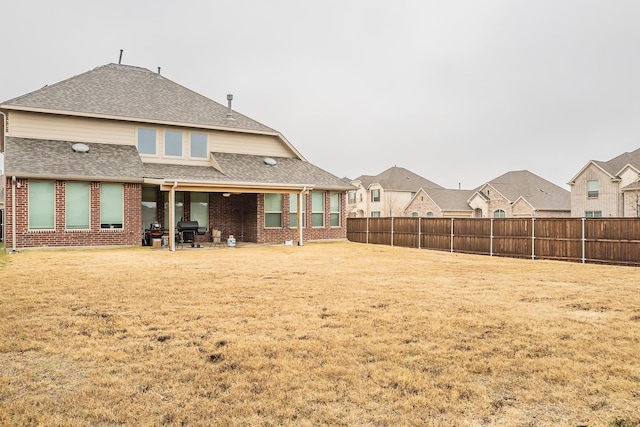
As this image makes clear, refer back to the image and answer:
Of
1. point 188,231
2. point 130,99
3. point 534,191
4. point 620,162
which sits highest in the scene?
point 130,99

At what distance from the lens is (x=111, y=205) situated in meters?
17.2

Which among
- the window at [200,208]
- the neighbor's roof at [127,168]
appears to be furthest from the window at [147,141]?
the window at [200,208]

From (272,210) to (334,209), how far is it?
3.47 metres

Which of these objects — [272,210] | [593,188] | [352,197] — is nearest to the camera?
[272,210]

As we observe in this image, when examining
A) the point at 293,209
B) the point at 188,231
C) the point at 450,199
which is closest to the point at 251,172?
the point at 293,209

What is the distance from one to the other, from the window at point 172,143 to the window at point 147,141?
1.67ft

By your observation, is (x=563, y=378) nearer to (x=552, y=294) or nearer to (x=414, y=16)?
Answer: (x=552, y=294)

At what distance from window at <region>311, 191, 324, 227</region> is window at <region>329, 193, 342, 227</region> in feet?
1.64

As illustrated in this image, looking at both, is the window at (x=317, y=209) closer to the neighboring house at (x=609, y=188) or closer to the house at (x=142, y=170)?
the house at (x=142, y=170)

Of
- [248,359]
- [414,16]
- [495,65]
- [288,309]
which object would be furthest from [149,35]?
[248,359]

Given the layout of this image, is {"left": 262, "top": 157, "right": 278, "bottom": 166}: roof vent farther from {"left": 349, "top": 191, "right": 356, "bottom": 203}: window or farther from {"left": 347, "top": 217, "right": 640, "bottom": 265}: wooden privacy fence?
{"left": 349, "top": 191, "right": 356, "bottom": 203}: window

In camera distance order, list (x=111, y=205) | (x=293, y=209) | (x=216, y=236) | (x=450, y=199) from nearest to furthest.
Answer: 1. (x=111, y=205)
2. (x=216, y=236)
3. (x=293, y=209)
4. (x=450, y=199)

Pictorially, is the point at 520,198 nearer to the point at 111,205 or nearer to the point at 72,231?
the point at 111,205

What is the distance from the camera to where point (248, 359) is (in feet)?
14.8
